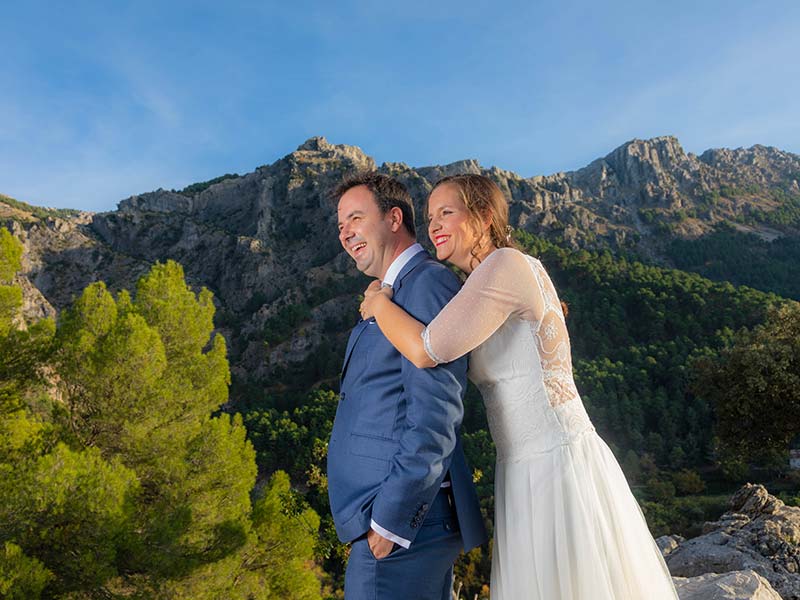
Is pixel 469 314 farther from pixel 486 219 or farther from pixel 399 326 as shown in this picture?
pixel 486 219

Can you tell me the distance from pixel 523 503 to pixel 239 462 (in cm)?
787

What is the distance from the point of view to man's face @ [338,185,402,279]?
2024 millimetres

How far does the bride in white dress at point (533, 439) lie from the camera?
169 centimetres

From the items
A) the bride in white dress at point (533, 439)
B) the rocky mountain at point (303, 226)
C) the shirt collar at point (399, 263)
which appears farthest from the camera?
the rocky mountain at point (303, 226)

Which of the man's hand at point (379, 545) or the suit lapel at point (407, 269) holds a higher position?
the suit lapel at point (407, 269)

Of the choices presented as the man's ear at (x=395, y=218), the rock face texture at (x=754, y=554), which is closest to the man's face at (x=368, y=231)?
the man's ear at (x=395, y=218)

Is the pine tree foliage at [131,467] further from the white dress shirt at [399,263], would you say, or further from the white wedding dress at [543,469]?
the white wedding dress at [543,469]

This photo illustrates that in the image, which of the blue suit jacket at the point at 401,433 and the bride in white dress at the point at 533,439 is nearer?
the blue suit jacket at the point at 401,433

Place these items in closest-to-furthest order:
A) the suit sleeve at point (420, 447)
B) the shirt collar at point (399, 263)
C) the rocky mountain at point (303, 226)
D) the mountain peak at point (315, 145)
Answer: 1. the suit sleeve at point (420, 447)
2. the shirt collar at point (399, 263)
3. the rocky mountain at point (303, 226)
4. the mountain peak at point (315, 145)

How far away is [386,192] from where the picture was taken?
6.72 feet

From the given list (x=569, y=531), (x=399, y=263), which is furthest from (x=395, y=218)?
(x=569, y=531)

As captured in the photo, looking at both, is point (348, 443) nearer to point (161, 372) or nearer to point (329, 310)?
point (161, 372)

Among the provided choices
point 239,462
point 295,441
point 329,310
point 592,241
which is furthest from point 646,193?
point 239,462

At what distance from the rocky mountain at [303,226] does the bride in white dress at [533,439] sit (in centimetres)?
4731
